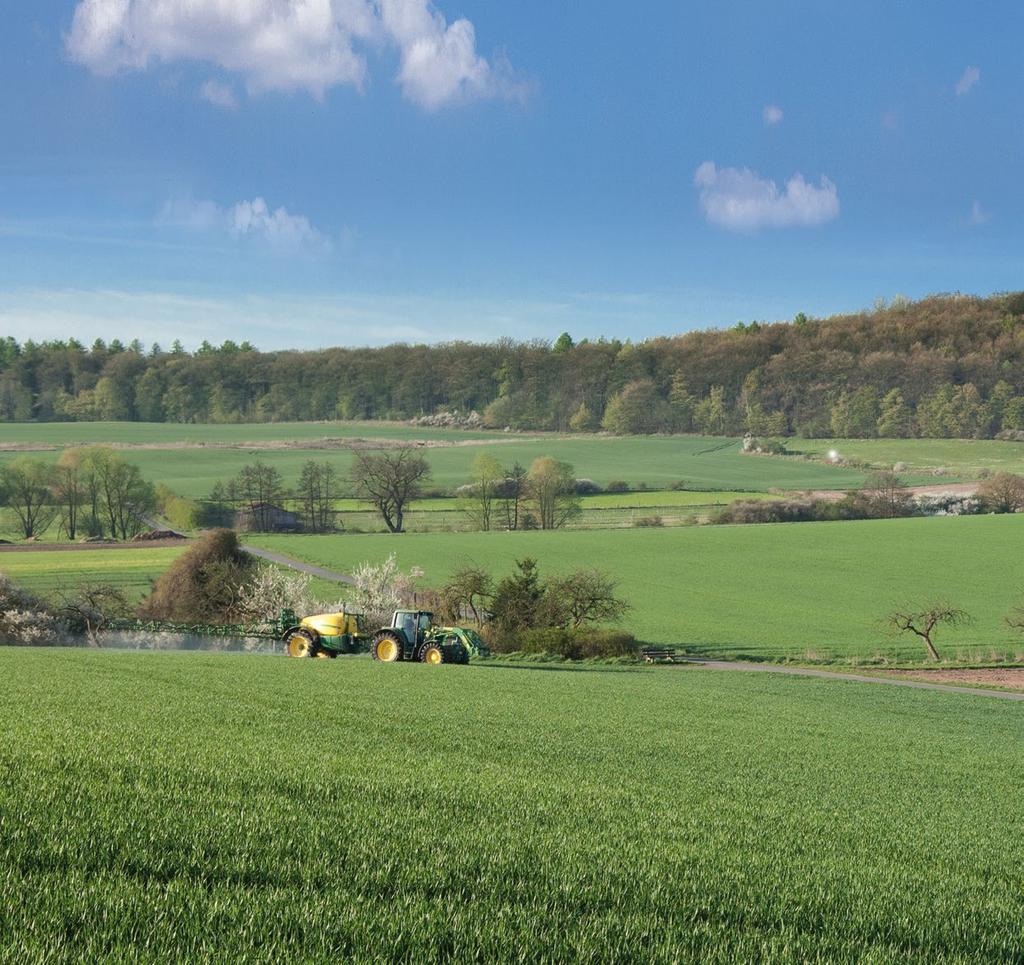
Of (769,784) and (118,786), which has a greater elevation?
(118,786)

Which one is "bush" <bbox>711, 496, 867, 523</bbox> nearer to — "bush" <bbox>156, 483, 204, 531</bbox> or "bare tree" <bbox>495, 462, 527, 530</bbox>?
"bare tree" <bbox>495, 462, 527, 530</bbox>

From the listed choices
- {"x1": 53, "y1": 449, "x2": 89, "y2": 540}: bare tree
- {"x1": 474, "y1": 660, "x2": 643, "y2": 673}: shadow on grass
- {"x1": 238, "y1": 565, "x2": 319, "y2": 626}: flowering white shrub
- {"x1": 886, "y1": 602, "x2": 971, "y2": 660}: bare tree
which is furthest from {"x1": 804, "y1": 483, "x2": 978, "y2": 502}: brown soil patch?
{"x1": 53, "y1": 449, "x2": 89, "y2": 540}: bare tree

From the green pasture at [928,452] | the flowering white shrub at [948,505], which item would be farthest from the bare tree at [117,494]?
the green pasture at [928,452]

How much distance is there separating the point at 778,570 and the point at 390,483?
4618 centimetres

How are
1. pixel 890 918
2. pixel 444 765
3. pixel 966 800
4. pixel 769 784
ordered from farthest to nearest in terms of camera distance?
pixel 966 800, pixel 769 784, pixel 444 765, pixel 890 918

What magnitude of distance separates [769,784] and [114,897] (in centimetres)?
1145

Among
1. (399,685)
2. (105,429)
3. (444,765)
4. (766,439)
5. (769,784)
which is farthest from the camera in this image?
(105,429)

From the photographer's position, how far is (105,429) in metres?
183

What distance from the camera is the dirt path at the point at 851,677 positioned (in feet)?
146

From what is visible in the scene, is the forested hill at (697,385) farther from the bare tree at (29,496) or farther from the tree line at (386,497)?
the bare tree at (29,496)

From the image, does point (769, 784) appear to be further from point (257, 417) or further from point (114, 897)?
point (257, 417)

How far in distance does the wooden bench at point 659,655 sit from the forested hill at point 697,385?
119848 millimetres

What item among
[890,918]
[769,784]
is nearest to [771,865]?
[890,918]

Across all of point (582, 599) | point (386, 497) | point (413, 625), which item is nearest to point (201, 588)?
point (582, 599)
